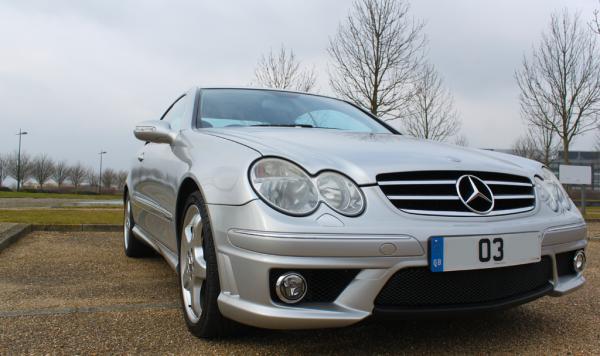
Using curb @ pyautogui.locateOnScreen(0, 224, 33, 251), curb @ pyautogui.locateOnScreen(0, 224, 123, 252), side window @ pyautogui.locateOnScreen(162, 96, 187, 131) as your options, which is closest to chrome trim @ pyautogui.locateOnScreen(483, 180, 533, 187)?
side window @ pyautogui.locateOnScreen(162, 96, 187, 131)

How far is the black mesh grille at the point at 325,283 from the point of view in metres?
1.85

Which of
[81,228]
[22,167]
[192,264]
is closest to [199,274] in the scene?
[192,264]

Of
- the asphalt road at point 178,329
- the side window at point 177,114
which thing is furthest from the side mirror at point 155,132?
the asphalt road at point 178,329

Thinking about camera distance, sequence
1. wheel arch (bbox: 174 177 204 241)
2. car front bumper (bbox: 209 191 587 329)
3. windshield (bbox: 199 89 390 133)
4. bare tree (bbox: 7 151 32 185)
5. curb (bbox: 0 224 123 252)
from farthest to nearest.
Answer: bare tree (bbox: 7 151 32 185), curb (bbox: 0 224 123 252), windshield (bbox: 199 89 390 133), wheel arch (bbox: 174 177 204 241), car front bumper (bbox: 209 191 587 329)

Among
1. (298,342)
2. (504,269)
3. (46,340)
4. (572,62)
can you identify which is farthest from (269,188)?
(572,62)

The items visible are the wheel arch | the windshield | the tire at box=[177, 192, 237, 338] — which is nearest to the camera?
the tire at box=[177, 192, 237, 338]

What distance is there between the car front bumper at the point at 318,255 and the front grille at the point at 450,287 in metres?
0.05

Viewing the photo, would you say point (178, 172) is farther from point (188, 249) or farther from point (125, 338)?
point (125, 338)

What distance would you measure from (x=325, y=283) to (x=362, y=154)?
22.9 inches

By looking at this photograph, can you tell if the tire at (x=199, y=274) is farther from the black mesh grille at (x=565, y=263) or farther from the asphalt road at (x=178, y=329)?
the black mesh grille at (x=565, y=263)

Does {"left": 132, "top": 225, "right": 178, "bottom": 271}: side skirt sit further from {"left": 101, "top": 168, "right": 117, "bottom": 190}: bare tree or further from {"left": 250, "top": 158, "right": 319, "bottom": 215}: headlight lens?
{"left": 101, "top": 168, "right": 117, "bottom": 190}: bare tree

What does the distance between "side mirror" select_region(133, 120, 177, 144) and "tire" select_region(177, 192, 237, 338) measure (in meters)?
0.62

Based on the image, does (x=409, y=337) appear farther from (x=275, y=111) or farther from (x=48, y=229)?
(x=48, y=229)

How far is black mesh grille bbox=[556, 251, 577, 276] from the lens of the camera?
2.36m
